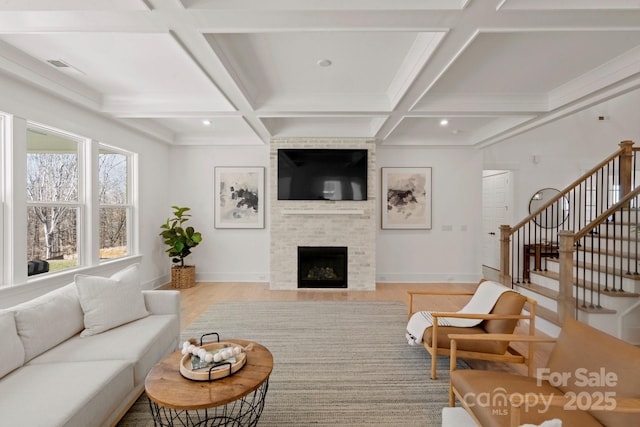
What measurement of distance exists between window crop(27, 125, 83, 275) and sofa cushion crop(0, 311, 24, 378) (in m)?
1.67

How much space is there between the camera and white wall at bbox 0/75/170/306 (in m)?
2.89

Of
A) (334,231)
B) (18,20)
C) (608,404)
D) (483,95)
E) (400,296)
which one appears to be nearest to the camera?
(608,404)

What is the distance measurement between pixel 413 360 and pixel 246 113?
134 inches

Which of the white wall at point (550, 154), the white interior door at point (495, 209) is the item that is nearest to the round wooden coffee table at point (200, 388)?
the white wall at point (550, 154)

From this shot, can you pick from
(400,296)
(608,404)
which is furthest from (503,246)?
(608,404)

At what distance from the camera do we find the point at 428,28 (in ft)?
6.86

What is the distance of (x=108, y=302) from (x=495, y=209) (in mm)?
7433

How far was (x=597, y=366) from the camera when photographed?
→ 1.60 meters

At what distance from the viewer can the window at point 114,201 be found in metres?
4.30

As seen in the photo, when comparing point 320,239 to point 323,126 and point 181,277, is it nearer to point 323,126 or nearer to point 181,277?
point 323,126

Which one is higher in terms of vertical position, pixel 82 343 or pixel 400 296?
pixel 82 343

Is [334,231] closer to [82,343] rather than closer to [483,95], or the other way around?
[483,95]

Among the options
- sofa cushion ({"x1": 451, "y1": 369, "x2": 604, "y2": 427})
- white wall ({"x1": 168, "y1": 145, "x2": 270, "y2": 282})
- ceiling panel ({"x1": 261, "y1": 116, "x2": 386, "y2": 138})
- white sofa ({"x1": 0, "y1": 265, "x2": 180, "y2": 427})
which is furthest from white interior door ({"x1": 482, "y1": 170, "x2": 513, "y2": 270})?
white sofa ({"x1": 0, "y1": 265, "x2": 180, "y2": 427})

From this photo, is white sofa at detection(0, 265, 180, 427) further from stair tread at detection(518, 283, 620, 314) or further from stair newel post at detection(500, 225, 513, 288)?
stair newel post at detection(500, 225, 513, 288)
